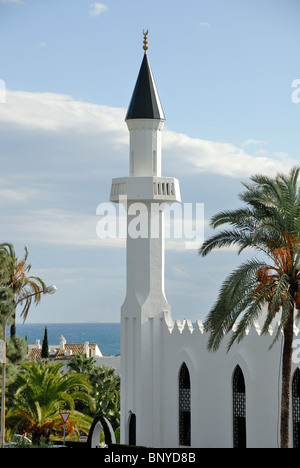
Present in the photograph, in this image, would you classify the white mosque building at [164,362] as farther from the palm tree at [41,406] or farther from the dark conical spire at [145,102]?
the palm tree at [41,406]

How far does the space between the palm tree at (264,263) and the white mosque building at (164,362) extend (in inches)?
226

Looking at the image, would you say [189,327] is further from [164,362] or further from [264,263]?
[264,263]

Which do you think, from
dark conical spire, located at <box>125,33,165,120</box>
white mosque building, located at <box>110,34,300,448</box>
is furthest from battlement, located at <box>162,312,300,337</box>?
dark conical spire, located at <box>125,33,165,120</box>

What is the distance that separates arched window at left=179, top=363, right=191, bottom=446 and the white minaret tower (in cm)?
114

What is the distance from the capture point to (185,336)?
36906 mm

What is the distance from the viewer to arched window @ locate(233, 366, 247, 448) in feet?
Result: 112

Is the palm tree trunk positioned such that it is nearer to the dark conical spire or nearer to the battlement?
the battlement

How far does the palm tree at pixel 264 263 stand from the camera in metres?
26.5

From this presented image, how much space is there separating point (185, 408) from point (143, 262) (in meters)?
6.46

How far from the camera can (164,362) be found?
37.8m

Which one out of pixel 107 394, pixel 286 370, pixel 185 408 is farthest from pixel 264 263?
pixel 107 394

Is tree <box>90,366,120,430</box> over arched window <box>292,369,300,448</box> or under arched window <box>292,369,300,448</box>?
over
